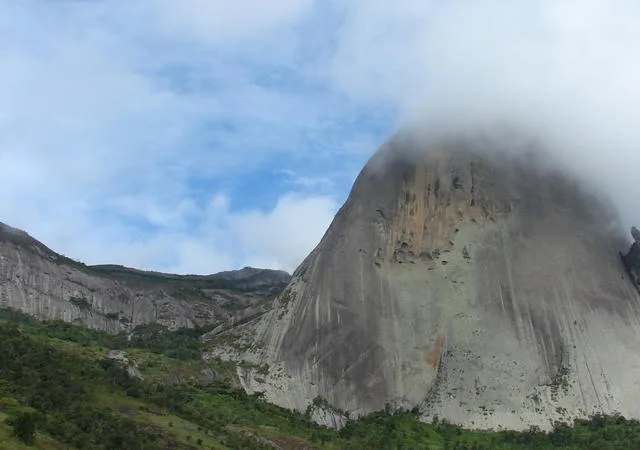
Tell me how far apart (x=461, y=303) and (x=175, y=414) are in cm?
4861

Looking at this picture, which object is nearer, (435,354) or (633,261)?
(435,354)

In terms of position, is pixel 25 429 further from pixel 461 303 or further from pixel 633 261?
pixel 633 261

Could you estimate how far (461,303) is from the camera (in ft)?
383

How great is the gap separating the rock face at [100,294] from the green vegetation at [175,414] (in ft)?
83.4

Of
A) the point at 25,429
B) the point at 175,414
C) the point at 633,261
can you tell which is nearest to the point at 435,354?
Result: the point at 633,261

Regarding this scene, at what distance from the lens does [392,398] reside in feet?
350

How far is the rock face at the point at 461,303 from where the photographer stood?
10638cm

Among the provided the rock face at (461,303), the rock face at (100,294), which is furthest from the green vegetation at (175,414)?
the rock face at (100,294)

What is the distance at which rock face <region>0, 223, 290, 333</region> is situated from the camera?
5723 inches

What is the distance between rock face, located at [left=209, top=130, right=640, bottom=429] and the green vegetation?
425cm

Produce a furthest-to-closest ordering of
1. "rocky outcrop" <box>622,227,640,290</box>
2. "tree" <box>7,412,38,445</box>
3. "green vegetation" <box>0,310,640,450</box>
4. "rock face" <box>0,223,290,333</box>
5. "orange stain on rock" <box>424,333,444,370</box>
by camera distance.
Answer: "rock face" <box>0,223,290,333</box> < "rocky outcrop" <box>622,227,640,290</box> < "orange stain on rock" <box>424,333,444,370</box> < "green vegetation" <box>0,310,640,450</box> < "tree" <box>7,412,38,445</box>

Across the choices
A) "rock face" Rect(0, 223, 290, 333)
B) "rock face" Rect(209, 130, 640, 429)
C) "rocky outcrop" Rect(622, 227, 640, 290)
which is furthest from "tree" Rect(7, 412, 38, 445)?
"rocky outcrop" Rect(622, 227, 640, 290)

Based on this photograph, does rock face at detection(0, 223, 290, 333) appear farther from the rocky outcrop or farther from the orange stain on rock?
the rocky outcrop

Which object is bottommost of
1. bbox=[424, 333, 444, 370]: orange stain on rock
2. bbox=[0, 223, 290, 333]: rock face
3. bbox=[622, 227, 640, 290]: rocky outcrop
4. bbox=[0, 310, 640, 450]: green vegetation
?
Answer: bbox=[0, 310, 640, 450]: green vegetation
